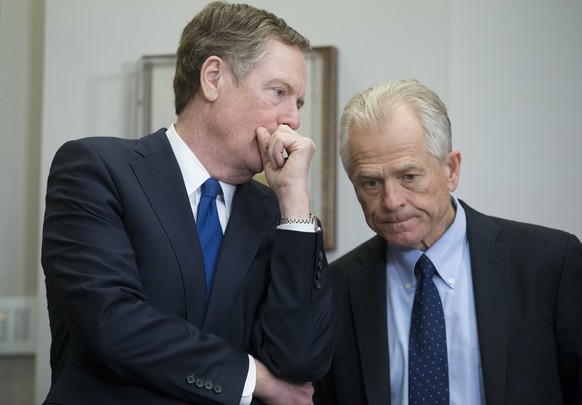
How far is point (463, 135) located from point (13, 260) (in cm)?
188

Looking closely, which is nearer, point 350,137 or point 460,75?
point 350,137

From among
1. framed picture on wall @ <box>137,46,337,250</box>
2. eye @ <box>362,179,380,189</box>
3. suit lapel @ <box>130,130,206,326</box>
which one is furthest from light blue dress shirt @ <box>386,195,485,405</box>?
framed picture on wall @ <box>137,46,337,250</box>

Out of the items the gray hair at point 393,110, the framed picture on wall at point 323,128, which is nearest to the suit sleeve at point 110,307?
the gray hair at point 393,110

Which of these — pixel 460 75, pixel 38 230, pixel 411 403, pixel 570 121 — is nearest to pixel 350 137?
pixel 411 403

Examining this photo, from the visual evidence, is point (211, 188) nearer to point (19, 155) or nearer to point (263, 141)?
point (263, 141)

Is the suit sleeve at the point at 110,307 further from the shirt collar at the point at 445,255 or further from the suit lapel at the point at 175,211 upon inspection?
the shirt collar at the point at 445,255

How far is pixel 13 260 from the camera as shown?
11.2ft

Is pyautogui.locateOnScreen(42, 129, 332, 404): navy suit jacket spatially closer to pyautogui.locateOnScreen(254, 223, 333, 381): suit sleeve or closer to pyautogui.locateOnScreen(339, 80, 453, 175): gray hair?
pyautogui.locateOnScreen(254, 223, 333, 381): suit sleeve

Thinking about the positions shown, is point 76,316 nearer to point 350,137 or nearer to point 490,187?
point 350,137

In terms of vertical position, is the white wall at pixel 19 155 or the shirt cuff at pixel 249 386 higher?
the white wall at pixel 19 155

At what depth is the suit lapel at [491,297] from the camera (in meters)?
2.05

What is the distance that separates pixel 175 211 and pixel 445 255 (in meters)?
0.76

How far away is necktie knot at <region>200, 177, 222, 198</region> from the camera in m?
2.00

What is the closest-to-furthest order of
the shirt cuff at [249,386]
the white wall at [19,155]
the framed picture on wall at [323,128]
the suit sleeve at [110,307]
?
the suit sleeve at [110,307] → the shirt cuff at [249,386] → the framed picture on wall at [323,128] → the white wall at [19,155]
